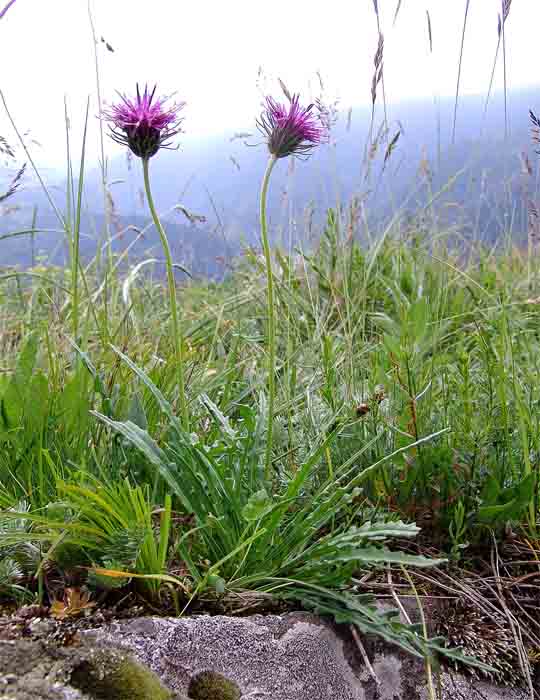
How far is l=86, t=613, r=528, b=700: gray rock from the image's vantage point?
92 cm

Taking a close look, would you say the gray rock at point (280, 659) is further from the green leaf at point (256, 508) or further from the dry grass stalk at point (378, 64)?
the dry grass stalk at point (378, 64)

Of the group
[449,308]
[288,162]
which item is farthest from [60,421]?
[449,308]

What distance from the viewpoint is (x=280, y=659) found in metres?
0.99

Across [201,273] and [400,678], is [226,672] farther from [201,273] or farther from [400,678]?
[201,273]

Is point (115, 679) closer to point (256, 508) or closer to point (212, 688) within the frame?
Result: point (212, 688)

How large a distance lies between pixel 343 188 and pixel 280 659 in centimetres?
436

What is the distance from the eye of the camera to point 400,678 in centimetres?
107

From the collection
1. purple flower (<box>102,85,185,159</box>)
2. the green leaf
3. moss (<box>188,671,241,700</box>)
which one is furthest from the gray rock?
purple flower (<box>102,85,185,159</box>)

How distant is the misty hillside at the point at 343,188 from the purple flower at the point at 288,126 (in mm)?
804

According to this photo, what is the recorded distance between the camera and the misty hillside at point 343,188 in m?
2.56

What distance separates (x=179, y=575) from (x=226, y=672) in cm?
21

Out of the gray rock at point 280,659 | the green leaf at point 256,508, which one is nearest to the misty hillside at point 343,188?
the green leaf at point 256,508

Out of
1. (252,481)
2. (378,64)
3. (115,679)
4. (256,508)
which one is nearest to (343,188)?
(378,64)

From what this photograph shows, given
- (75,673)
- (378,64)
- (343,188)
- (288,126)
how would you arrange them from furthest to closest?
(343,188), (378,64), (288,126), (75,673)
